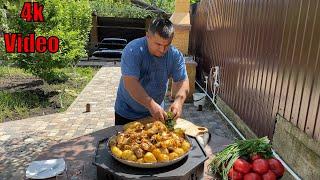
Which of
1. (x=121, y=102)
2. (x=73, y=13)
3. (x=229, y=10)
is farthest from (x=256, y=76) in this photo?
(x=73, y=13)

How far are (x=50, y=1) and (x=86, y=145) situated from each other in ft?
24.2

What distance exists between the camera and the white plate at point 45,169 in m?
2.29

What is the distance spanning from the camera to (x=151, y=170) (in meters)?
2.40

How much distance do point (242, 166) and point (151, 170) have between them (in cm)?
77

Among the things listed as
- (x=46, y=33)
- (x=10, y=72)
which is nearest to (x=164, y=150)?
(x=46, y=33)

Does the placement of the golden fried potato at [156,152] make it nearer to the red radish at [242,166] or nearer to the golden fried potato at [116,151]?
the golden fried potato at [116,151]

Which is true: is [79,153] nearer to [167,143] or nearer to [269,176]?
[167,143]

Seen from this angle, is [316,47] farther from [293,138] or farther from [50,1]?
[50,1]

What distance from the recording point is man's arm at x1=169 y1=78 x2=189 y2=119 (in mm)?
3240

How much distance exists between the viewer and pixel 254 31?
5.85 meters

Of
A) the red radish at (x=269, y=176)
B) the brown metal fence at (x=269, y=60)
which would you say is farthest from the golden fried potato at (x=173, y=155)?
the brown metal fence at (x=269, y=60)

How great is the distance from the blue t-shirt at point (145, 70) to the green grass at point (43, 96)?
501cm

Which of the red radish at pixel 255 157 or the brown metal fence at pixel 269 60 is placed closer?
the red radish at pixel 255 157

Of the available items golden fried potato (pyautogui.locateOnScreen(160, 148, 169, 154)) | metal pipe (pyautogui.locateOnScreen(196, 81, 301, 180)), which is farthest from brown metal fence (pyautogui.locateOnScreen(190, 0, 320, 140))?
golden fried potato (pyautogui.locateOnScreen(160, 148, 169, 154))
